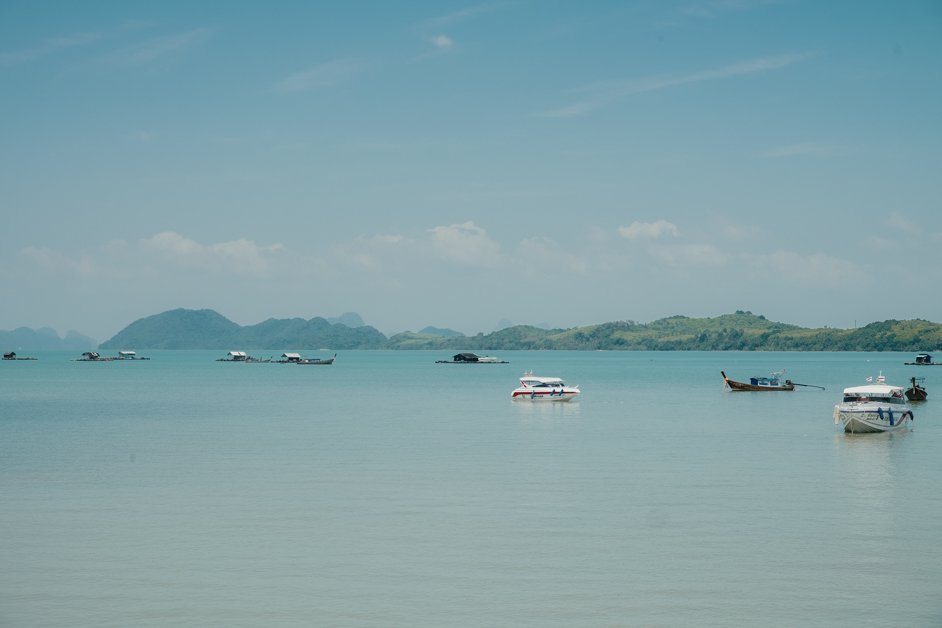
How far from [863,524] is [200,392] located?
103m

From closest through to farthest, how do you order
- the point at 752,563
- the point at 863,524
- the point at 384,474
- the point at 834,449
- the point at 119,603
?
the point at 119,603
the point at 752,563
the point at 863,524
the point at 384,474
the point at 834,449

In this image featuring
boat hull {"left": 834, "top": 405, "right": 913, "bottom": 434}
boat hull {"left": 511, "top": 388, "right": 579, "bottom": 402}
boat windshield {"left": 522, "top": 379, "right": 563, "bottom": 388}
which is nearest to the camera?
boat hull {"left": 834, "top": 405, "right": 913, "bottom": 434}

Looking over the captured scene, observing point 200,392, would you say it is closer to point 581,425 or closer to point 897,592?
point 581,425

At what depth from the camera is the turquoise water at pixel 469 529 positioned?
23.0 meters

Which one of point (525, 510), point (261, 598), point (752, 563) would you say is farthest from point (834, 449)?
point (261, 598)

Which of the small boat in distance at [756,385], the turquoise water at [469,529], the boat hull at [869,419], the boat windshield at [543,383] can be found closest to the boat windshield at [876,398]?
the boat hull at [869,419]

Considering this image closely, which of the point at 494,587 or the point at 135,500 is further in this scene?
the point at 135,500

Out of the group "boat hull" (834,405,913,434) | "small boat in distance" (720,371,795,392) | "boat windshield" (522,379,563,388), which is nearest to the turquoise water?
"boat hull" (834,405,913,434)

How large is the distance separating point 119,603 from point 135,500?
13969 millimetres

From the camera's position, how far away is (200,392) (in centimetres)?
12406

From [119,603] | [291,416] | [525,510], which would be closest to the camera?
[119,603]

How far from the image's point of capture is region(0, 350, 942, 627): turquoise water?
75.4 feet

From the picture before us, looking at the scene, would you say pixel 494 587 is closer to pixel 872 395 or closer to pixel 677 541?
pixel 677 541

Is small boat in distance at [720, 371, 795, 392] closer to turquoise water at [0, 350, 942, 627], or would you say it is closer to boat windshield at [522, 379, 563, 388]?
boat windshield at [522, 379, 563, 388]
